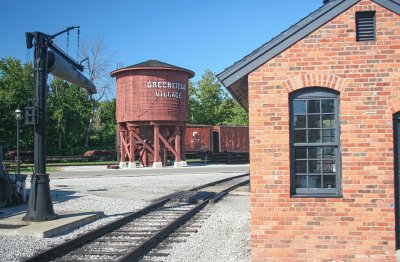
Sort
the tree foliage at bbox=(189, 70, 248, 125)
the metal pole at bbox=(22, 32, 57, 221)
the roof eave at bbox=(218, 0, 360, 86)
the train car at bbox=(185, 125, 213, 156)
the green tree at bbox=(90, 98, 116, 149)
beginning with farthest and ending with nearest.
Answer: the tree foliage at bbox=(189, 70, 248, 125), the green tree at bbox=(90, 98, 116, 149), the train car at bbox=(185, 125, 213, 156), the metal pole at bbox=(22, 32, 57, 221), the roof eave at bbox=(218, 0, 360, 86)

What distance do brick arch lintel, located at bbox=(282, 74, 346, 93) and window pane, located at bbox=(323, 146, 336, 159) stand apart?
0.89 meters

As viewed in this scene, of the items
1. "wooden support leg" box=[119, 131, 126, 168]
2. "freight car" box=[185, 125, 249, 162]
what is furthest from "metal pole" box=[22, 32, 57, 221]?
"freight car" box=[185, 125, 249, 162]

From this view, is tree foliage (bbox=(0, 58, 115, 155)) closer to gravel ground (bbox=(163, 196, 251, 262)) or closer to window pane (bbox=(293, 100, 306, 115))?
gravel ground (bbox=(163, 196, 251, 262))

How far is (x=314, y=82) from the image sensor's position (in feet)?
23.8

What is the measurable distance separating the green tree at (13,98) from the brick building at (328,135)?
131 ft

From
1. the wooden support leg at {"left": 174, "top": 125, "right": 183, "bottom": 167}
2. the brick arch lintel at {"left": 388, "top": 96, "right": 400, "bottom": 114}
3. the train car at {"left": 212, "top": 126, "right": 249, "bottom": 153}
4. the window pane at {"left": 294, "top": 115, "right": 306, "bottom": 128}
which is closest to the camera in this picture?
the brick arch lintel at {"left": 388, "top": 96, "right": 400, "bottom": 114}

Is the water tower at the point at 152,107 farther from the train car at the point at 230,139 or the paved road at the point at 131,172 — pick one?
the train car at the point at 230,139

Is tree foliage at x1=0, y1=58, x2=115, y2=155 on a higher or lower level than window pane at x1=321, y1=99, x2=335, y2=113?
higher

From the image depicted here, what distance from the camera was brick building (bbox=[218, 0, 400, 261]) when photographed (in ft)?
23.3

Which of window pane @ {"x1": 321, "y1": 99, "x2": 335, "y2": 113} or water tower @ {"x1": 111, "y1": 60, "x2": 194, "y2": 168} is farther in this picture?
water tower @ {"x1": 111, "y1": 60, "x2": 194, "y2": 168}

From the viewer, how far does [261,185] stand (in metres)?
7.40

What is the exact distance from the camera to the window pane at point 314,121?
7.38 metres

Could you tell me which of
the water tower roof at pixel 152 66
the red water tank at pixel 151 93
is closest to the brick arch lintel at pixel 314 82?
the red water tank at pixel 151 93

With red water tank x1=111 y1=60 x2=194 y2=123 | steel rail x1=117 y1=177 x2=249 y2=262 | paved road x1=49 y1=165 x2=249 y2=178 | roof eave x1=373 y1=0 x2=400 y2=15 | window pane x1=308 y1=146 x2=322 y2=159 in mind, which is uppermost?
red water tank x1=111 y1=60 x2=194 y2=123
